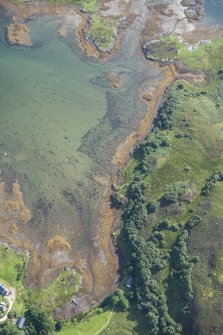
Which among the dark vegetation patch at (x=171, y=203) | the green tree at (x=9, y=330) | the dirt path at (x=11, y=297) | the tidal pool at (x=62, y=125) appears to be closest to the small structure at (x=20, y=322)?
the green tree at (x=9, y=330)

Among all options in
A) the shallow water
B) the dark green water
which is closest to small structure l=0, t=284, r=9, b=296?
the dark green water

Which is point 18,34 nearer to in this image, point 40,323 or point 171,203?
point 171,203

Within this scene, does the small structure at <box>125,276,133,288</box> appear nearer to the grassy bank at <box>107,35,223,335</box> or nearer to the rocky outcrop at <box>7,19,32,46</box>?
the grassy bank at <box>107,35,223,335</box>

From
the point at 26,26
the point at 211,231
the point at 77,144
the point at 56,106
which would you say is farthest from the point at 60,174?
the point at 26,26

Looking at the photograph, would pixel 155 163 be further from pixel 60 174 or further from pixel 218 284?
pixel 218 284

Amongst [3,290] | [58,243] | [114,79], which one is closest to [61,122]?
[114,79]

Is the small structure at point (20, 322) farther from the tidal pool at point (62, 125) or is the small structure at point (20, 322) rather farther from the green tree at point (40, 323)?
the tidal pool at point (62, 125)
